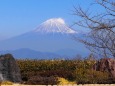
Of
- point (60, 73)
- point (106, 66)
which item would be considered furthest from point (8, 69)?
point (106, 66)

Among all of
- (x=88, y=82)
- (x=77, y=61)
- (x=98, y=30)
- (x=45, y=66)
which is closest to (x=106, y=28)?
(x=98, y=30)

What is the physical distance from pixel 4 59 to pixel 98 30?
15.0 ft

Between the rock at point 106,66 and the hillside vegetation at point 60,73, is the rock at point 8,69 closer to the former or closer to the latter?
the hillside vegetation at point 60,73

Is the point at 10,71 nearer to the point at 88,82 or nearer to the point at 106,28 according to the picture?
the point at 88,82

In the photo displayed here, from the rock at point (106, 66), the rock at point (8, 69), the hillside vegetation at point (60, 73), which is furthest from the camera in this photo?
the rock at point (106, 66)

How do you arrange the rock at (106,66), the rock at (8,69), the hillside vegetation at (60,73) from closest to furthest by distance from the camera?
the hillside vegetation at (60,73)
the rock at (8,69)
the rock at (106,66)

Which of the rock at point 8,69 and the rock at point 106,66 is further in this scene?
the rock at point 106,66

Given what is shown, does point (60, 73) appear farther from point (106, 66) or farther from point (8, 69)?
point (8, 69)

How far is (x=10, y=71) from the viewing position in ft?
51.9

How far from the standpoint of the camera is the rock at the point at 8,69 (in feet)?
50.8

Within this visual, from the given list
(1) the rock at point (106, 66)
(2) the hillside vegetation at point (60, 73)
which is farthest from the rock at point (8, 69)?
(1) the rock at point (106, 66)

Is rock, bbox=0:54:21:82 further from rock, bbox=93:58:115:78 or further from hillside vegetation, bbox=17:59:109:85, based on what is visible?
rock, bbox=93:58:115:78

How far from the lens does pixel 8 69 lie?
52.0 ft

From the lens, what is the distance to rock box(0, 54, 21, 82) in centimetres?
1548
